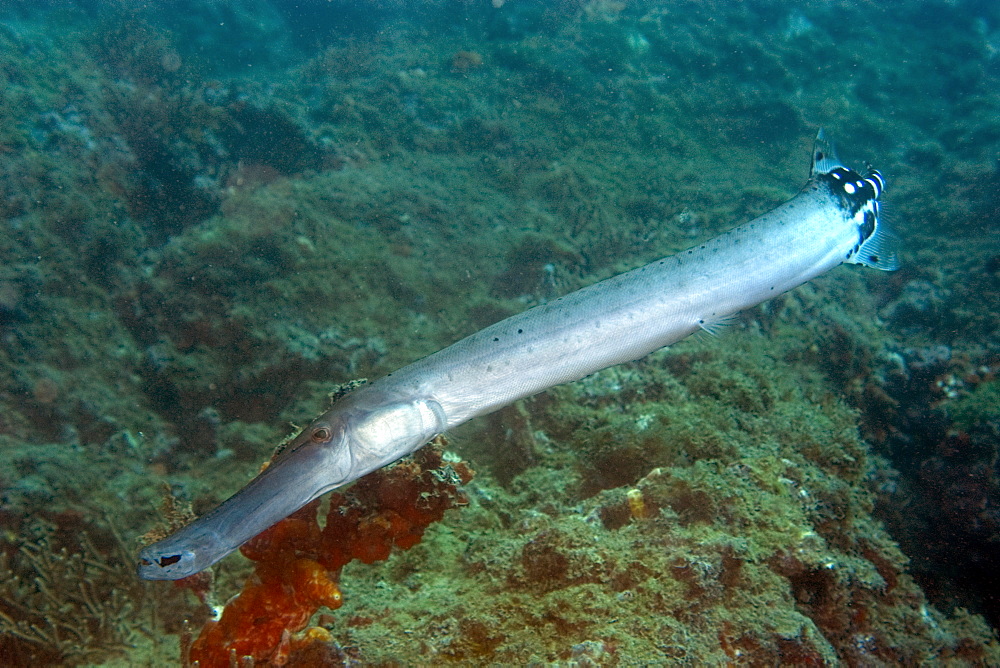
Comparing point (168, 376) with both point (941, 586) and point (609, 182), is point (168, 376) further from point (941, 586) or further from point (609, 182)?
point (609, 182)

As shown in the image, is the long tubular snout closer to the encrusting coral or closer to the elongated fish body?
the elongated fish body

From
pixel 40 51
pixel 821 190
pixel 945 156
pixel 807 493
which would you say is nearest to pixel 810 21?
pixel 945 156

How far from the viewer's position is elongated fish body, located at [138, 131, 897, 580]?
2283 millimetres

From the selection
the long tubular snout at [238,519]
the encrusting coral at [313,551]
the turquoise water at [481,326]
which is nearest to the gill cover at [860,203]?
the turquoise water at [481,326]

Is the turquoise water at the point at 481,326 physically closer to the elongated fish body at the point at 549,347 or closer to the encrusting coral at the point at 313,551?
the encrusting coral at the point at 313,551

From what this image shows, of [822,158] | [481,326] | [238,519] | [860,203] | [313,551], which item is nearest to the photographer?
[238,519]

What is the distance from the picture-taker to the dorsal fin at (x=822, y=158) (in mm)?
3983

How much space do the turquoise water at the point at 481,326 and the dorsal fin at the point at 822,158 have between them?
1877 mm

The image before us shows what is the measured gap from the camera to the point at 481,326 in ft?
24.1

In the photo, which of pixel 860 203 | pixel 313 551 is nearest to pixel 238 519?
pixel 313 551

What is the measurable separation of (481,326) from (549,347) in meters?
4.39

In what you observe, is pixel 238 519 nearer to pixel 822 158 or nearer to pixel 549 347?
pixel 549 347

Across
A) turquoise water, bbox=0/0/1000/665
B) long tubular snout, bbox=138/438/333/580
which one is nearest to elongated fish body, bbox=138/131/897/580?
long tubular snout, bbox=138/438/333/580

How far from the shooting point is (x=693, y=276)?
3271 millimetres
